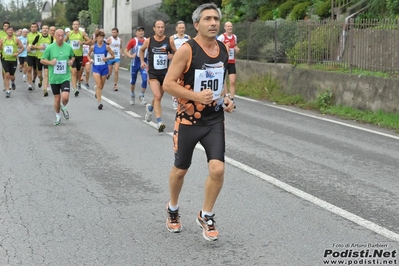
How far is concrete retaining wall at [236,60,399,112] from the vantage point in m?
14.2

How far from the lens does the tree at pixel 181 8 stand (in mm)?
35312

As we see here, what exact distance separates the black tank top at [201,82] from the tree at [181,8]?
1166 inches

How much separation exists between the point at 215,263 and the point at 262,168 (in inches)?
Answer: 150

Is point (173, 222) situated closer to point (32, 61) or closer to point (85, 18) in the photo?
point (32, 61)

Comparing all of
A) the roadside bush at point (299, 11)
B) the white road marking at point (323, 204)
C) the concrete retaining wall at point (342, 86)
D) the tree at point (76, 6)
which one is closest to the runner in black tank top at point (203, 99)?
the white road marking at point (323, 204)

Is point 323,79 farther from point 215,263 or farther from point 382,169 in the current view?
point 215,263

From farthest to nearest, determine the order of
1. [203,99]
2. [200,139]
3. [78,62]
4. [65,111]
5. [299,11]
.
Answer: [299,11] → [78,62] → [65,111] → [200,139] → [203,99]

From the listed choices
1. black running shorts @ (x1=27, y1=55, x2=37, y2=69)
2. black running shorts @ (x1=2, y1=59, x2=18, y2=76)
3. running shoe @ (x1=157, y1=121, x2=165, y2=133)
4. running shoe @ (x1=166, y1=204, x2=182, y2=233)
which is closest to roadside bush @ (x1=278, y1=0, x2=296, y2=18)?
black running shorts @ (x1=27, y1=55, x2=37, y2=69)

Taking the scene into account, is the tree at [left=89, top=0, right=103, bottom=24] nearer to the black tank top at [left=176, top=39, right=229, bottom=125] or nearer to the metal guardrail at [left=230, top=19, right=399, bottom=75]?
the metal guardrail at [left=230, top=19, right=399, bottom=75]

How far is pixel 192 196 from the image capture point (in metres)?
7.43

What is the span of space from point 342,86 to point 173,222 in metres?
10.3

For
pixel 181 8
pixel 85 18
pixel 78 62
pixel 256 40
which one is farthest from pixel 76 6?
pixel 256 40

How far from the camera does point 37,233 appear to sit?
239 inches

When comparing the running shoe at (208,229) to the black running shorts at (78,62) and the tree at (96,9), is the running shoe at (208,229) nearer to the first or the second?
the black running shorts at (78,62)
